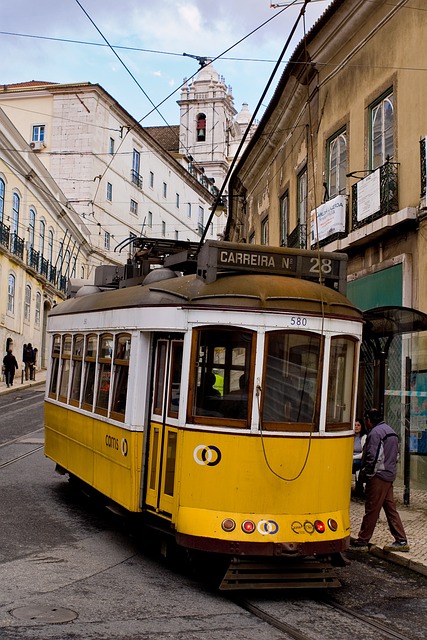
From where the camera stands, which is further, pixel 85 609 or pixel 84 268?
pixel 84 268

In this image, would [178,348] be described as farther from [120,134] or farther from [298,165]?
[120,134]

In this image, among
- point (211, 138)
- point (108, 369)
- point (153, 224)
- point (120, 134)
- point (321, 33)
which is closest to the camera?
point (108, 369)

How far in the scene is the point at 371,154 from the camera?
15.7m

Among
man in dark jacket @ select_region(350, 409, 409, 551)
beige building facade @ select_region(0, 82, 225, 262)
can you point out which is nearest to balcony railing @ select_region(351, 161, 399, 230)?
man in dark jacket @ select_region(350, 409, 409, 551)

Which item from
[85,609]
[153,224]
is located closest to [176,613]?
[85,609]

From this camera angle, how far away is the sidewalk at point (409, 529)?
8.48 meters

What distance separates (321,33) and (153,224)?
45558mm

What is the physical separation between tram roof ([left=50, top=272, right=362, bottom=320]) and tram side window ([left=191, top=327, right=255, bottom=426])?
0.85ft

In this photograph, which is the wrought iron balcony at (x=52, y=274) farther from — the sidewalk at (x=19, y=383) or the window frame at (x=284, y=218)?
the window frame at (x=284, y=218)

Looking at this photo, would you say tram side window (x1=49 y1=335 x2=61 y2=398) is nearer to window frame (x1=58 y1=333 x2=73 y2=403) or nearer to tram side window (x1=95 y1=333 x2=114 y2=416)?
window frame (x1=58 y1=333 x2=73 y2=403)

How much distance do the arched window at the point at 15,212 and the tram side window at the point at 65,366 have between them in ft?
94.9

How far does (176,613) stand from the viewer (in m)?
6.34

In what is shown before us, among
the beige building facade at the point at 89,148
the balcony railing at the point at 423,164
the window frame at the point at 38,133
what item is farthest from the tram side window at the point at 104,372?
the window frame at the point at 38,133

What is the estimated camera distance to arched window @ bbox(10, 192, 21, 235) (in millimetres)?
39006
